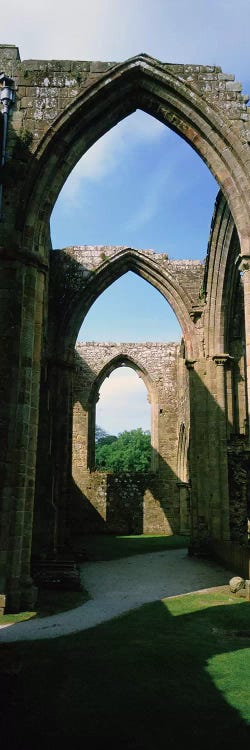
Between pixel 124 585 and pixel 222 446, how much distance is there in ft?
13.8

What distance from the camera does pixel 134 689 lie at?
327cm

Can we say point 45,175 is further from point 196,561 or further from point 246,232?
point 196,561

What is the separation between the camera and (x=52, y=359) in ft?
42.3

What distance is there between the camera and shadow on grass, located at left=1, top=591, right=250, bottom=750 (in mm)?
2617

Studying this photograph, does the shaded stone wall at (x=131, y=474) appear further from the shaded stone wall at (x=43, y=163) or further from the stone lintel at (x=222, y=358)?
the shaded stone wall at (x=43, y=163)

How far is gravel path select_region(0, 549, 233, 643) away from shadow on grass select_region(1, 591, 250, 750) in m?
0.41

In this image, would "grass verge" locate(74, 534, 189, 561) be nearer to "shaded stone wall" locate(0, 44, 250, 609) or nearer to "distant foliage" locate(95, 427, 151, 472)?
"shaded stone wall" locate(0, 44, 250, 609)

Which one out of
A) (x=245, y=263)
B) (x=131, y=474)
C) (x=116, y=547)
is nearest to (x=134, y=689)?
(x=245, y=263)

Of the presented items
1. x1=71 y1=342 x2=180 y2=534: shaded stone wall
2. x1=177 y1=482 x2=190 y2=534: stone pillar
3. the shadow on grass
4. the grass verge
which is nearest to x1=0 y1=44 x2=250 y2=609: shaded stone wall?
the shadow on grass

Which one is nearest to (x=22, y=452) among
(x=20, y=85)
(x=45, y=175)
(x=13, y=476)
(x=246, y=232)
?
(x=13, y=476)

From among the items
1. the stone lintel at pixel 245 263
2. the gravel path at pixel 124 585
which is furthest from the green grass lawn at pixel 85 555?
the stone lintel at pixel 245 263

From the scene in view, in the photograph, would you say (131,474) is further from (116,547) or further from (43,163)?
(43,163)

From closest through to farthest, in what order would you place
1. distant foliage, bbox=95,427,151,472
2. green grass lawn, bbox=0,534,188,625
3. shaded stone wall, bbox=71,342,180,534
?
green grass lawn, bbox=0,534,188,625
shaded stone wall, bbox=71,342,180,534
distant foliage, bbox=95,427,151,472

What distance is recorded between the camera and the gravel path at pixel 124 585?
5.10 m
